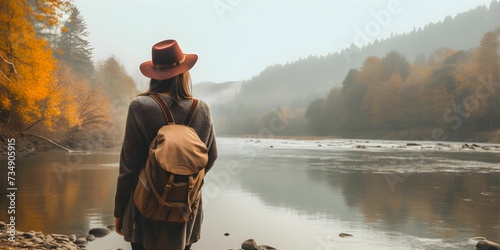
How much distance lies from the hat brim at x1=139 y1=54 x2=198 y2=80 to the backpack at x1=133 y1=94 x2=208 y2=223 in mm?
351

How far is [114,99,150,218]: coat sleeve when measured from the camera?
9.00 ft

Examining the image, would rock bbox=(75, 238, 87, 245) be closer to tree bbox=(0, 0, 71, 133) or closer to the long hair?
the long hair

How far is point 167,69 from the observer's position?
2879 mm

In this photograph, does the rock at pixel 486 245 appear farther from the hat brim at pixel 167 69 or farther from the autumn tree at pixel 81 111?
the autumn tree at pixel 81 111

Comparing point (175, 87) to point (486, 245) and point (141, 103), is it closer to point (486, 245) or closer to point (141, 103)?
point (141, 103)

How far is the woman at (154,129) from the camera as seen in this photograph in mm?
2736

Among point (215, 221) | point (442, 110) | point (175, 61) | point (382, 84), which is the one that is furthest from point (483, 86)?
point (175, 61)

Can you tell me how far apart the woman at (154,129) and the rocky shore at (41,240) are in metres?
4.65

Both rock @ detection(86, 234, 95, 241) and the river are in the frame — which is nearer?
rock @ detection(86, 234, 95, 241)

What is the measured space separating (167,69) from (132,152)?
23.5 inches

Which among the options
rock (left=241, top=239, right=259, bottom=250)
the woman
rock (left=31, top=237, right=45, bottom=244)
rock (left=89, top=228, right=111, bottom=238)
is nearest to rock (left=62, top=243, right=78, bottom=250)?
rock (left=31, top=237, right=45, bottom=244)

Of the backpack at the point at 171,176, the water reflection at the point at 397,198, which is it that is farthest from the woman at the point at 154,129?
the water reflection at the point at 397,198

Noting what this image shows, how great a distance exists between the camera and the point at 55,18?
19781mm

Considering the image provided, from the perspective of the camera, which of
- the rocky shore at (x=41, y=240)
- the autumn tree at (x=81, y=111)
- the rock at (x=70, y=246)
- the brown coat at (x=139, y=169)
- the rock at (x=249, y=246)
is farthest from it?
the autumn tree at (x=81, y=111)
